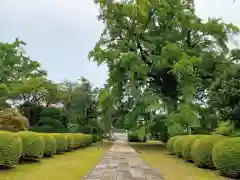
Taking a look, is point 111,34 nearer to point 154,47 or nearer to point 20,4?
point 154,47

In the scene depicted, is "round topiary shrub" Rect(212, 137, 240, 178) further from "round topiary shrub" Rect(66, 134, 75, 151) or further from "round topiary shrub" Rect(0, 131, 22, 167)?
"round topiary shrub" Rect(66, 134, 75, 151)

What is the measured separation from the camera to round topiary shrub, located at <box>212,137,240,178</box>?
26.8 feet

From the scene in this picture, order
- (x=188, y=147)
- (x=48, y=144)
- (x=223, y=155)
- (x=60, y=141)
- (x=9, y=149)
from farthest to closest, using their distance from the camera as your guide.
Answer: (x=60, y=141)
(x=188, y=147)
(x=48, y=144)
(x=9, y=149)
(x=223, y=155)

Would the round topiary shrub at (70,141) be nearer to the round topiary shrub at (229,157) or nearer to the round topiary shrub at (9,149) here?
the round topiary shrub at (9,149)

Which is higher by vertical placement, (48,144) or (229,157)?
(48,144)

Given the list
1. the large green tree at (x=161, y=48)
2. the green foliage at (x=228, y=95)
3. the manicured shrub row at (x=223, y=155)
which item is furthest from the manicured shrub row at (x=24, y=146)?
the large green tree at (x=161, y=48)

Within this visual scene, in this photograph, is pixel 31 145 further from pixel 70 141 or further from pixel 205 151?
pixel 70 141

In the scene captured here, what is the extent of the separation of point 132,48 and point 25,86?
8.47m

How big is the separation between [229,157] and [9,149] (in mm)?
5674

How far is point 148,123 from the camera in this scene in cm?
2356

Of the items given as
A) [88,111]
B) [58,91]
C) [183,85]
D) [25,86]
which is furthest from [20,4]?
[88,111]

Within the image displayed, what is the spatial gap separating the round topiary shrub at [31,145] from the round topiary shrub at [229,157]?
19.2 ft

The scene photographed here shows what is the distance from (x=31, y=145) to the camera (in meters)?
10.8

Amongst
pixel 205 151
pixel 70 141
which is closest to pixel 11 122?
pixel 70 141
